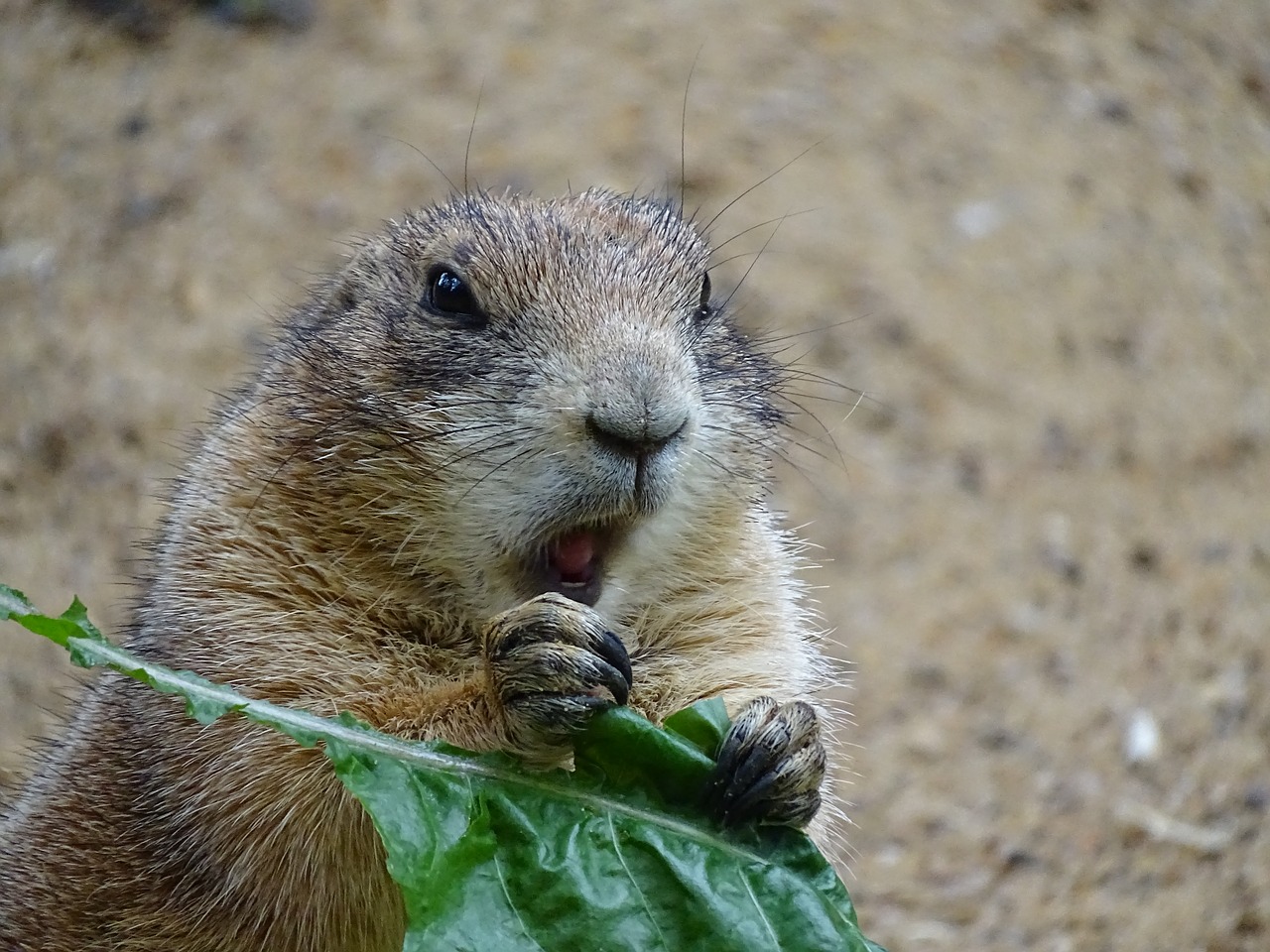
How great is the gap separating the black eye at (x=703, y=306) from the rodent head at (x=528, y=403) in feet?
0.03

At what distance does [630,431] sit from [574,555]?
19.6 inches

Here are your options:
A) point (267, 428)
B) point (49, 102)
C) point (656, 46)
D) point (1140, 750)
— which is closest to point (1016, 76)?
point (656, 46)

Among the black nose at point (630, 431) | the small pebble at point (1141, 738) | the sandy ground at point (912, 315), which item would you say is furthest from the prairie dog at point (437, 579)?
the small pebble at point (1141, 738)

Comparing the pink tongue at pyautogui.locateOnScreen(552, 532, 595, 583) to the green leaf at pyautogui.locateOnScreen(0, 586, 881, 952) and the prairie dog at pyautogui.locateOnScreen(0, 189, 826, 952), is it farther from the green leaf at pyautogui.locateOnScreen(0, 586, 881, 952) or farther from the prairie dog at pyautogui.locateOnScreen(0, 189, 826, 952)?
the green leaf at pyautogui.locateOnScreen(0, 586, 881, 952)

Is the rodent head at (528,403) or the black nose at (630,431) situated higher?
the black nose at (630,431)

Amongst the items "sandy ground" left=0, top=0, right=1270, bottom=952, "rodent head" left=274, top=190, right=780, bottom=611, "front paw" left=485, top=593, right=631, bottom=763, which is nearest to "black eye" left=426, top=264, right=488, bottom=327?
"rodent head" left=274, top=190, right=780, bottom=611

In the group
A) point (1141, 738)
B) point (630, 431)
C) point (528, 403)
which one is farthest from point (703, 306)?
point (1141, 738)

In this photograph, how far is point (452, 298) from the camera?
390cm

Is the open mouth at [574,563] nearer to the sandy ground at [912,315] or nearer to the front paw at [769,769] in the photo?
the front paw at [769,769]

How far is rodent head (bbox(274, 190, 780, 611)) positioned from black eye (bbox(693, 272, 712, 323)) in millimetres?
11

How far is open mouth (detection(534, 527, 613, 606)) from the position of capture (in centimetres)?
354

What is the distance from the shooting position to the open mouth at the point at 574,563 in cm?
354

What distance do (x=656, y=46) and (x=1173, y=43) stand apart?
360 centimetres

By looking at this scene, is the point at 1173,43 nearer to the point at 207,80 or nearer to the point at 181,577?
the point at 207,80
